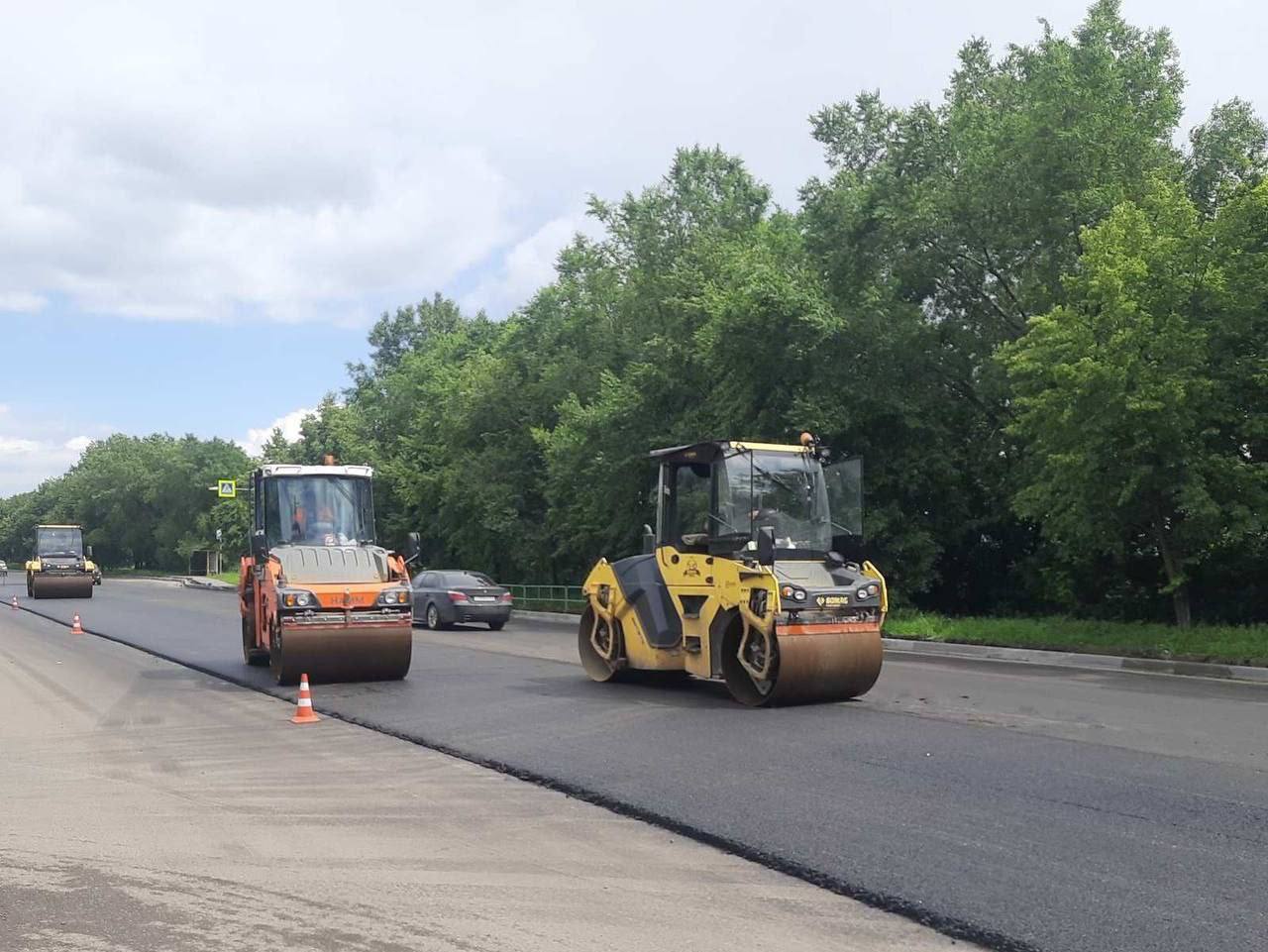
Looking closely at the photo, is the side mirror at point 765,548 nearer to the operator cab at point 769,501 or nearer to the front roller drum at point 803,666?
the operator cab at point 769,501

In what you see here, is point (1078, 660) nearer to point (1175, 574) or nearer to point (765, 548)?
point (1175, 574)

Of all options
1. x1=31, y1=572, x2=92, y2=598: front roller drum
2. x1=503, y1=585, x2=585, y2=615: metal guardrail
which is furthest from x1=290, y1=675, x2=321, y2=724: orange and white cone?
x1=31, y1=572, x2=92, y2=598: front roller drum

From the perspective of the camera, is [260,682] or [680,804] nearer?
[680,804]

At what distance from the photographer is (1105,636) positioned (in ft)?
66.0

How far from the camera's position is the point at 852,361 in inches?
1067

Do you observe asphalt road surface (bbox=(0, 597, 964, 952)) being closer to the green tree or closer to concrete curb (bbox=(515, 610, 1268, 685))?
concrete curb (bbox=(515, 610, 1268, 685))

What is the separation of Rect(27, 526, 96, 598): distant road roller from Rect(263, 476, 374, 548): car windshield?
32459 millimetres

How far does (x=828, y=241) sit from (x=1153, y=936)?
24.8m

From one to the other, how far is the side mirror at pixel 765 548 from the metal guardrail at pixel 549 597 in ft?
80.8

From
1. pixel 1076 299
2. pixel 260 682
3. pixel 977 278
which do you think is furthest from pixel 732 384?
pixel 260 682

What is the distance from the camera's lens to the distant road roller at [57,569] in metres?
44.7

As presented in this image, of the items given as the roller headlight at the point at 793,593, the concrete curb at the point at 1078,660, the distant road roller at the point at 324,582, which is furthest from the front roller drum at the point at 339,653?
the concrete curb at the point at 1078,660

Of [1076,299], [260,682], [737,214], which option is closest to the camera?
[260,682]

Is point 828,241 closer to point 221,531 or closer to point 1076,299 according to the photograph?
point 1076,299
